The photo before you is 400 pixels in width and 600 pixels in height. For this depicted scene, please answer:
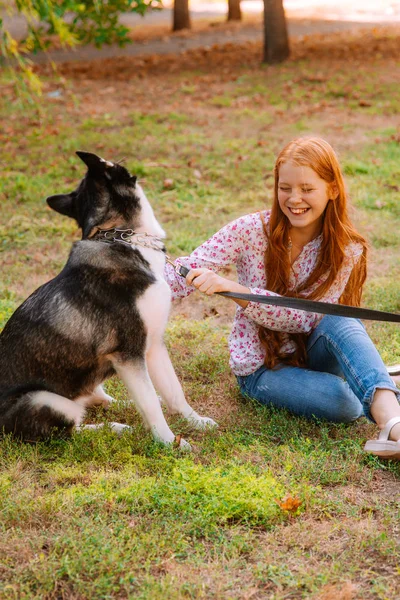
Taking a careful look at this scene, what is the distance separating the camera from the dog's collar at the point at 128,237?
3.62 meters

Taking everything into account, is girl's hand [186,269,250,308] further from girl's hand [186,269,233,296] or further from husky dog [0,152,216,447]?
husky dog [0,152,216,447]

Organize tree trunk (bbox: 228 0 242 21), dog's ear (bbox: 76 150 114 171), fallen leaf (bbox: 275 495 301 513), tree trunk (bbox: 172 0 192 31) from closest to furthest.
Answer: fallen leaf (bbox: 275 495 301 513), dog's ear (bbox: 76 150 114 171), tree trunk (bbox: 172 0 192 31), tree trunk (bbox: 228 0 242 21)

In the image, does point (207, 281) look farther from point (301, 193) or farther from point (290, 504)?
point (290, 504)

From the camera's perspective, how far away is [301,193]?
11.8ft

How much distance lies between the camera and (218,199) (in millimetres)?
7754

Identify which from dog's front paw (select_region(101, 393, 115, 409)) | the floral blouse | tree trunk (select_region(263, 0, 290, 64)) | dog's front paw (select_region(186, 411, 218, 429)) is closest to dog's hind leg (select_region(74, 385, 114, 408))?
dog's front paw (select_region(101, 393, 115, 409))

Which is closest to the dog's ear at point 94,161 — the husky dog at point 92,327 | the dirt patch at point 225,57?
the husky dog at point 92,327

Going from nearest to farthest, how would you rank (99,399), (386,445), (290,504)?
(290,504)
(386,445)
(99,399)

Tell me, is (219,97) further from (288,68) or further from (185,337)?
(185,337)

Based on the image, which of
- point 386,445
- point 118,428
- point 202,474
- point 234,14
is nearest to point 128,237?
point 118,428

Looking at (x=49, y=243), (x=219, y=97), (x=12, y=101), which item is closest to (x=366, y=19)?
(x=219, y=97)

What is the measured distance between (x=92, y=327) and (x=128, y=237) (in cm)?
50

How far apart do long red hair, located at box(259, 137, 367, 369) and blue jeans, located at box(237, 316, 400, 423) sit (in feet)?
0.48

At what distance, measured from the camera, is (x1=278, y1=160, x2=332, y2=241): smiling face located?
3576 mm
